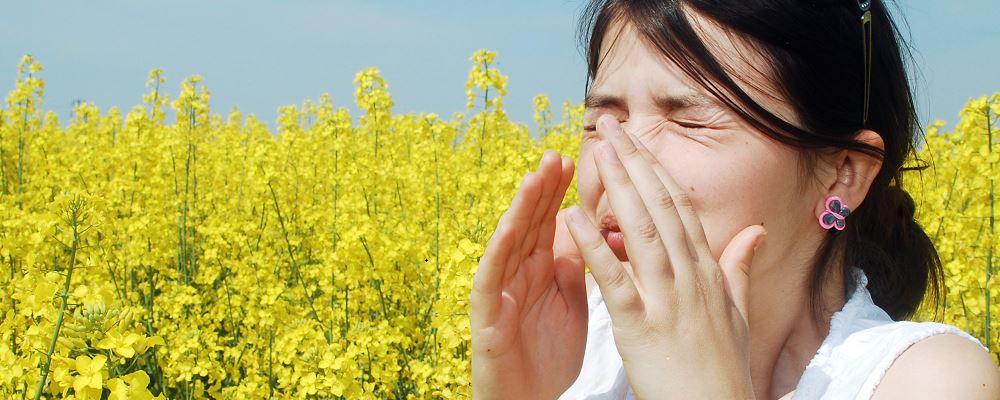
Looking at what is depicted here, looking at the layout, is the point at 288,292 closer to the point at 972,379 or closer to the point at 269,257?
the point at 269,257

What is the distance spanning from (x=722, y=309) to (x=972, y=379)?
1.09 ft

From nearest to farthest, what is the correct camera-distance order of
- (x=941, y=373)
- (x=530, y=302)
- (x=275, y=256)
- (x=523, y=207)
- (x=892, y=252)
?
(x=941, y=373) < (x=523, y=207) < (x=530, y=302) < (x=892, y=252) < (x=275, y=256)

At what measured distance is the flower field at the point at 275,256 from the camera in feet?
6.34

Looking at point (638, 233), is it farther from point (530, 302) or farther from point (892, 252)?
point (892, 252)

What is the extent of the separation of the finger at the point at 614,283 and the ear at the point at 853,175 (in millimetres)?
429

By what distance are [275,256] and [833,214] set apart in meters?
3.34

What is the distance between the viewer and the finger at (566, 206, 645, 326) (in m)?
0.85

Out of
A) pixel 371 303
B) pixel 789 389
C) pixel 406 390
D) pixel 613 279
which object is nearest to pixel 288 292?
pixel 371 303

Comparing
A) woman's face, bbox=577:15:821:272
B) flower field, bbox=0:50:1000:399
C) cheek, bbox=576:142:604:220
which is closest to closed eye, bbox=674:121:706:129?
woman's face, bbox=577:15:821:272

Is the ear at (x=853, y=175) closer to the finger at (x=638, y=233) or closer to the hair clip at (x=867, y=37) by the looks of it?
the hair clip at (x=867, y=37)

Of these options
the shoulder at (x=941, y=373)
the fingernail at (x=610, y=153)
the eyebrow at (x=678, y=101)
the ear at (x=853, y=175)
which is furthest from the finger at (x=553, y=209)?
the shoulder at (x=941, y=373)

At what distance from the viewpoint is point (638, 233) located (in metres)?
0.86

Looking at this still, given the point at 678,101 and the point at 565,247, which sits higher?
the point at 678,101

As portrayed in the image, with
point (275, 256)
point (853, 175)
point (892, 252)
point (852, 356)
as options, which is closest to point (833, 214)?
point (853, 175)
